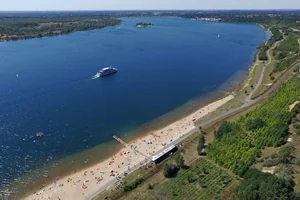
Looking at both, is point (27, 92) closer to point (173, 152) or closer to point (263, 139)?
point (173, 152)

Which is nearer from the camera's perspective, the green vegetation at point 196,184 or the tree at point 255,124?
the green vegetation at point 196,184

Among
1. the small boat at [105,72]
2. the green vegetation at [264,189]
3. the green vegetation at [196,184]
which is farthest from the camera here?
the small boat at [105,72]

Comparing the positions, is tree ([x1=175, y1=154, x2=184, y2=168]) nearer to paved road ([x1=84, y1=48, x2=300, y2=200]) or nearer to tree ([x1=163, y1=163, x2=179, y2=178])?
tree ([x1=163, y1=163, x2=179, y2=178])

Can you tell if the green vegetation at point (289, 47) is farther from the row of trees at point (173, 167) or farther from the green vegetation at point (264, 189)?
the green vegetation at point (264, 189)

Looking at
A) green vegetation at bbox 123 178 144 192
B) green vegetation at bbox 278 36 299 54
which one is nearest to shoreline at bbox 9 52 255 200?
green vegetation at bbox 123 178 144 192

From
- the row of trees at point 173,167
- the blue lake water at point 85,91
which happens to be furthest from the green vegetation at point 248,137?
the blue lake water at point 85,91

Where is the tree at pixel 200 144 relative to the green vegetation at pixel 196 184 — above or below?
above
